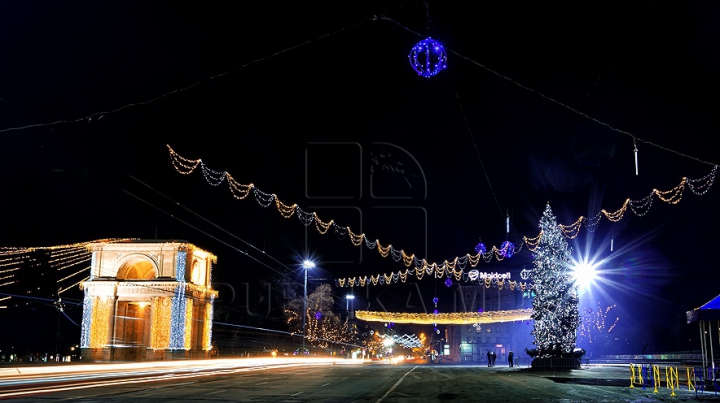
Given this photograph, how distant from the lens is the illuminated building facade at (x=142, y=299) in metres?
43.9

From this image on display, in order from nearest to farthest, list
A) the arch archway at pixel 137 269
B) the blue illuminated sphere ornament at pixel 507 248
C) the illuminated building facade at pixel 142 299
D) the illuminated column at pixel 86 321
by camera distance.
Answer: the blue illuminated sphere ornament at pixel 507 248 < the illuminated column at pixel 86 321 < the illuminated building facade at pixel 142 299 < the arch archway at pixel 137 269

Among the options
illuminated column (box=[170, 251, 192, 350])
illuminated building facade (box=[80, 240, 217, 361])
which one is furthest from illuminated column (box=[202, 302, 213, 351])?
illuminated column (box=[170, 251, 192, 350])

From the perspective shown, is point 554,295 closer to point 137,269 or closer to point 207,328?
point 207,328

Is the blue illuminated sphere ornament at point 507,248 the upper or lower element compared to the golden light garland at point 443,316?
upper

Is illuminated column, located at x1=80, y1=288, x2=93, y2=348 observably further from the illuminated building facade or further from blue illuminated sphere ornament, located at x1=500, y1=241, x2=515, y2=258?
blue illuminated sphere ornament, located at x1=500, y1=241, x2=515, y2=258

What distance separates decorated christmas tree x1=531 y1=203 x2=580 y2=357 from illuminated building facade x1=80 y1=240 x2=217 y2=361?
2455cm

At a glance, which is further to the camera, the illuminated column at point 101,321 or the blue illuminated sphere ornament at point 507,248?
the illuminated column at point 101,321

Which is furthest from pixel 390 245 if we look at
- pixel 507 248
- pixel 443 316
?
pixel 443 316

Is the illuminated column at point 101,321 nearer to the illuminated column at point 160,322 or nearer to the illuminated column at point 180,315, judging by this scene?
the illuminated column at point 160,322

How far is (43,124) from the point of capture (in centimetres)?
1634

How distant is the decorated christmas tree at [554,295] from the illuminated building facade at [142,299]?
2455cm

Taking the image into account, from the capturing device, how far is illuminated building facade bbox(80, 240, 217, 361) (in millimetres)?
43875

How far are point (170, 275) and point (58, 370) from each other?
65.1 ft

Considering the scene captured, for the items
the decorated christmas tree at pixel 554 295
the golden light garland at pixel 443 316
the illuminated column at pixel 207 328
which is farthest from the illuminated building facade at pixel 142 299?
the decorated christmas tree at pixel 554 295
